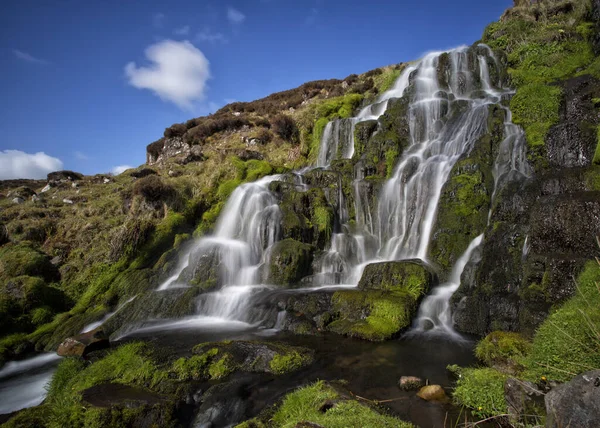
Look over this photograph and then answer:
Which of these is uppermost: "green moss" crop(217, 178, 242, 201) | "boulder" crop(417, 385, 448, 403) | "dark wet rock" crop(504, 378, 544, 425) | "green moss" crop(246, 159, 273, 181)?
"green moss" crop(246, 159, 273, 181)

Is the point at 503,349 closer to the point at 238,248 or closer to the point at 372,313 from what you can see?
the point at 372,313

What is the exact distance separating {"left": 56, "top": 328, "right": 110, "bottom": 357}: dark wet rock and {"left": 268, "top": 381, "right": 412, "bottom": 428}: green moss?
20.6 feet

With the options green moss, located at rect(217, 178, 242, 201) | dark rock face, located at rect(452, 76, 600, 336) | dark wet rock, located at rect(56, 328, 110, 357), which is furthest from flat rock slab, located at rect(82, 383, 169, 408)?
green moss, located at rect(217, 178, 242, 201)

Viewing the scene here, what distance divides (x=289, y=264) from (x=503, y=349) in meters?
8.69

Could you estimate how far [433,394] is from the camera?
18.4 feet

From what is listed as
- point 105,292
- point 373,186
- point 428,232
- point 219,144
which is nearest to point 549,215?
point 428,232

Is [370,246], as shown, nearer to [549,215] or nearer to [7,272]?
[549,215]

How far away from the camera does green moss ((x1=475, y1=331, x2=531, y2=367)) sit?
6016 millimetres

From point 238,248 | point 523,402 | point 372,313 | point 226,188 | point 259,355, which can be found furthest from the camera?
point 226,188

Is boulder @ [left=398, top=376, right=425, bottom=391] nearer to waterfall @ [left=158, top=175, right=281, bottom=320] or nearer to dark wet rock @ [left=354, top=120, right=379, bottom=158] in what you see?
waterfall @ [left=158, top=175, right=281, bottom=320]

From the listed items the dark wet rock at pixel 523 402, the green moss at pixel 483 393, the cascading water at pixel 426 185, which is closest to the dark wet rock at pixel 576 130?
the cascading water at pixel 426 185

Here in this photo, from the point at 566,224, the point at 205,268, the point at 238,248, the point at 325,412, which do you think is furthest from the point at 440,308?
the point at 205,268

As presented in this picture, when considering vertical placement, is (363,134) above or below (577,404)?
above

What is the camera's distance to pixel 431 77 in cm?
2384
